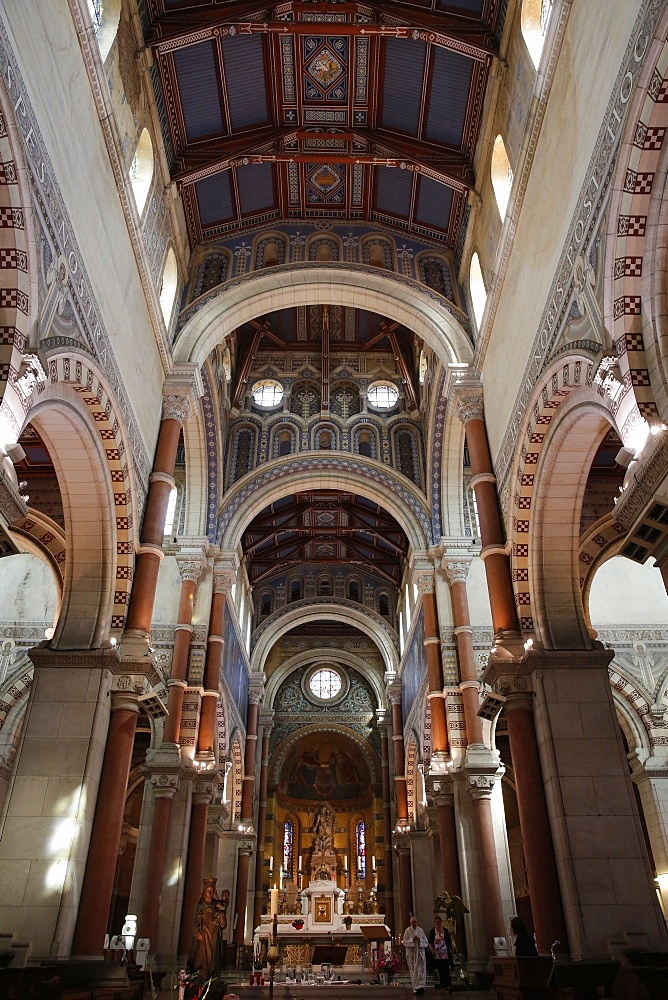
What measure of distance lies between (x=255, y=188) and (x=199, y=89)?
9.78 feet

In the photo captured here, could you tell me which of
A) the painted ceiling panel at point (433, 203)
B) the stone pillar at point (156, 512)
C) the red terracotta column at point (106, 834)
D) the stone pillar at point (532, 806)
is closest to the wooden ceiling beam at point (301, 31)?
the painted ceiling panel at point (433, 203)

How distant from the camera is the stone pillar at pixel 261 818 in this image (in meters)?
30.9

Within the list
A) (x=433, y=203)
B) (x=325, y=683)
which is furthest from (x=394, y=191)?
(x=325, y=683)

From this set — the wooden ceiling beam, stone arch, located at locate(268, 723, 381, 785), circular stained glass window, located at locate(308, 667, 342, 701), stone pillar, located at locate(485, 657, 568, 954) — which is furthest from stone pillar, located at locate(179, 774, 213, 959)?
circular stained glass window, located at locate(308, 667, 342, 701)

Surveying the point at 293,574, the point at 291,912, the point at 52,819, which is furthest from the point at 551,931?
the point at 291,912

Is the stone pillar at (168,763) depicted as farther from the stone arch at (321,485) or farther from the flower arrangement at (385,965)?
the flower arrangement at (385,965)

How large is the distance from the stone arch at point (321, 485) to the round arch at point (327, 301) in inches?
210

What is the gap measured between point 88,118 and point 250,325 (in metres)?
12.2

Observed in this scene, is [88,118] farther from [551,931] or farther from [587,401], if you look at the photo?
[551,931]

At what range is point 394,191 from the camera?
59.4 ft

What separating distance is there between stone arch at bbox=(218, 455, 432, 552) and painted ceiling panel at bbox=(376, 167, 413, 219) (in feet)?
22.7

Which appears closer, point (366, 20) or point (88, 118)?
point (88, 118)

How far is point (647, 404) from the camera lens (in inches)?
318

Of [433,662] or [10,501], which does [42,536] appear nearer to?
[433,662]
